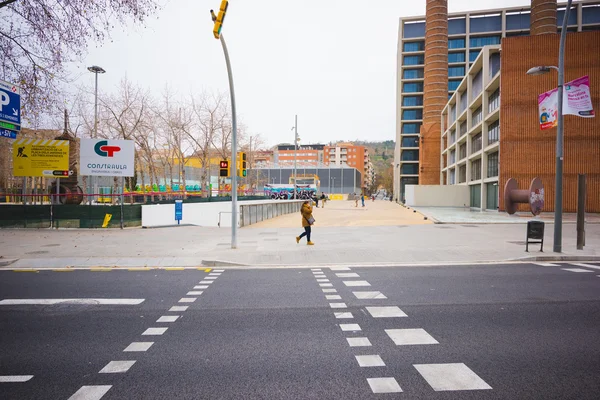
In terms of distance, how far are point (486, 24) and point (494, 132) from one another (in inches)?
1884

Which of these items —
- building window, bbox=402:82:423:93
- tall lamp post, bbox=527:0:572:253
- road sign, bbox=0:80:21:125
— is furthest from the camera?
building window, bbox=402:82:423:93

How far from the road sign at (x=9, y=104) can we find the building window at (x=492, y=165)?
38133 millimetres

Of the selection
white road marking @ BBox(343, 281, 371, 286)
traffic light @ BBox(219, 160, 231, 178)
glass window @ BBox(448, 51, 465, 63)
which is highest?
glass window @ BBox(448, 51, 465, 63)

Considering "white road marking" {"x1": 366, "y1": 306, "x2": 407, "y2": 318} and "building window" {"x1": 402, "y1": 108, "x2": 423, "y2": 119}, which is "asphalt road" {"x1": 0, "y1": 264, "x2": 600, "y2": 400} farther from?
"building window" {"x1": 402, "y1": 108, "x2": 423, "y2": 119}

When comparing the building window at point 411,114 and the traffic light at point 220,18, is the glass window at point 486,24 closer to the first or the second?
the building window at point 411,114

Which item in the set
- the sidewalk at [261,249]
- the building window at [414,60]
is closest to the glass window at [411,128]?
the building window at [414,60]

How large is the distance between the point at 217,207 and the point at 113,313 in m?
27.2

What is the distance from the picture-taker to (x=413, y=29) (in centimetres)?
7869

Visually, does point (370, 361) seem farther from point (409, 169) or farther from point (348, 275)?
point (409, 169)

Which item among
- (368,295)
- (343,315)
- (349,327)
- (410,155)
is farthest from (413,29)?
(349,327)

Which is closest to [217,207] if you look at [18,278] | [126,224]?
[126,224]

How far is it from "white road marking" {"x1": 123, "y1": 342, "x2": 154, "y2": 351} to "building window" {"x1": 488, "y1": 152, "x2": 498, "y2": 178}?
39.1 meters

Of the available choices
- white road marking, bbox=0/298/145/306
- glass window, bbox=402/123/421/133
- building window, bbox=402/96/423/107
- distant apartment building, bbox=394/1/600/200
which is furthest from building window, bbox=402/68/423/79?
white road marking, bbox=0/298/145/306

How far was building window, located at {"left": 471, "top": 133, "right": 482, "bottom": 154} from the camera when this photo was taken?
44.0 metres
